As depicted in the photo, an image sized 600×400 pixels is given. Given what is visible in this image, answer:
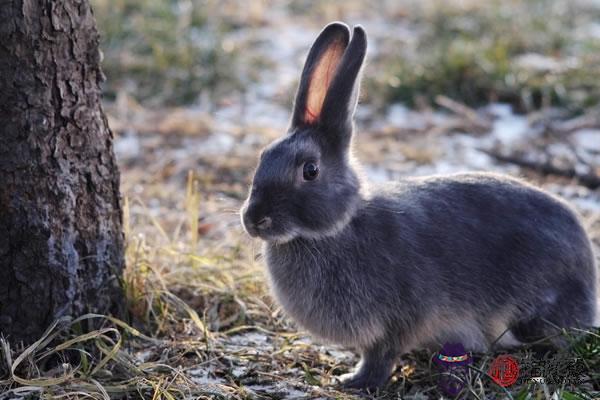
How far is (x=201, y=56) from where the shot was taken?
7.82m

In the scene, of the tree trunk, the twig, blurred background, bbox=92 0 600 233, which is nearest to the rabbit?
the tree trunk

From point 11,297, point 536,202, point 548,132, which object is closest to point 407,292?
point 536,202

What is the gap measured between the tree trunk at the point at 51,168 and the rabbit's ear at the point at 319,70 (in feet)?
2.84

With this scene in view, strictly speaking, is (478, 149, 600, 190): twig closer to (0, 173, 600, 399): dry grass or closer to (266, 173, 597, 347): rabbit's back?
(266, 173, 597, 347): rabbit's back

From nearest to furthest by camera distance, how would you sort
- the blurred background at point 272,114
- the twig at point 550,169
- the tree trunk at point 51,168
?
the tree trunk at point 51,168 < the blurred background at point 272,114 < the twig at point 550,169

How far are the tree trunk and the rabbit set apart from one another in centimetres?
73

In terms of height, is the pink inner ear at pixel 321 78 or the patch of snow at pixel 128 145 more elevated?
the pink inner ear at pixel 321 78

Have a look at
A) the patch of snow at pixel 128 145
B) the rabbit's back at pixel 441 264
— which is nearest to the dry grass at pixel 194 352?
the rabbit's back at pixel 441 264

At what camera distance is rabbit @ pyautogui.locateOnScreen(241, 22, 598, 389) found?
3453 mm

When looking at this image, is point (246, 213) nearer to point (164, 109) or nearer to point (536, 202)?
point (536, 202)

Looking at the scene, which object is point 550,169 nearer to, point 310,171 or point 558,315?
point 558,315

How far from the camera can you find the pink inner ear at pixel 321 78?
3.59 m

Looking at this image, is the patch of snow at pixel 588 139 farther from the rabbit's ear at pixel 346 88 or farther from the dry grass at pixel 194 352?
the rabbit's ear at pixel 346 88

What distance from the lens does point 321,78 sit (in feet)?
11.9
